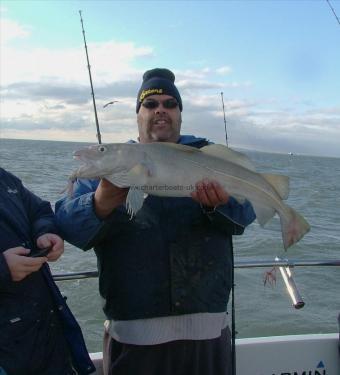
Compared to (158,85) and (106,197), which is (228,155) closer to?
(158,85)

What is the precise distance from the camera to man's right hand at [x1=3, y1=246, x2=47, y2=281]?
7.63 ft

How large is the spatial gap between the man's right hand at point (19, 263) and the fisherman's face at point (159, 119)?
4.08 ft

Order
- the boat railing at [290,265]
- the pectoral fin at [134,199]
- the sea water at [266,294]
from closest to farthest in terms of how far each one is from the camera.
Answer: the pectoral fin at [134,199] < the boat railing at [290,265] < the sea water at [266,294]

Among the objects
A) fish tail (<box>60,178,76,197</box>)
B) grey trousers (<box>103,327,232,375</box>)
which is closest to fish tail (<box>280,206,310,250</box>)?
grey trousers (<box>103,327,232,375</box>)

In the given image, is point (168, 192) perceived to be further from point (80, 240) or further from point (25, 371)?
point (25, 371)

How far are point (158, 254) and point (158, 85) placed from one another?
1.23 m

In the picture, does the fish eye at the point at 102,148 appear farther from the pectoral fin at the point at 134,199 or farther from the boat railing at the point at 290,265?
the boat railing at the point at 290,265

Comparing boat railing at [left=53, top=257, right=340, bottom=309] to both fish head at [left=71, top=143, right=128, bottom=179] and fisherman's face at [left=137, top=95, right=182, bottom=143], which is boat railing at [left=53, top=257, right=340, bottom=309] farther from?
fish head at [left=71, top=143, right=128, bottom=179]

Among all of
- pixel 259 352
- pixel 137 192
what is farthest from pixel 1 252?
pixel 259 352

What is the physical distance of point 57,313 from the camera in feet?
8.67

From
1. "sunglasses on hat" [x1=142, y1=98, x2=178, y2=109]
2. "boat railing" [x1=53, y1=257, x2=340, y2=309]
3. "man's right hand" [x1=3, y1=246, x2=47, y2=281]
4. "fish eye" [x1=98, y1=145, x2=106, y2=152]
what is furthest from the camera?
"boat railing" [x1=53, y1=257, x2=340, y2=309]

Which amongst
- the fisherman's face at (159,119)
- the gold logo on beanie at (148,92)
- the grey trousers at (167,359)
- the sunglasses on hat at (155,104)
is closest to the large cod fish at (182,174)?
the fisherman's face at (159,119)

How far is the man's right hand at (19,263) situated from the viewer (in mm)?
2324

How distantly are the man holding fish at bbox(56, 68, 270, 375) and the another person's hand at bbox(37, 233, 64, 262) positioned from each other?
0.16 metres
